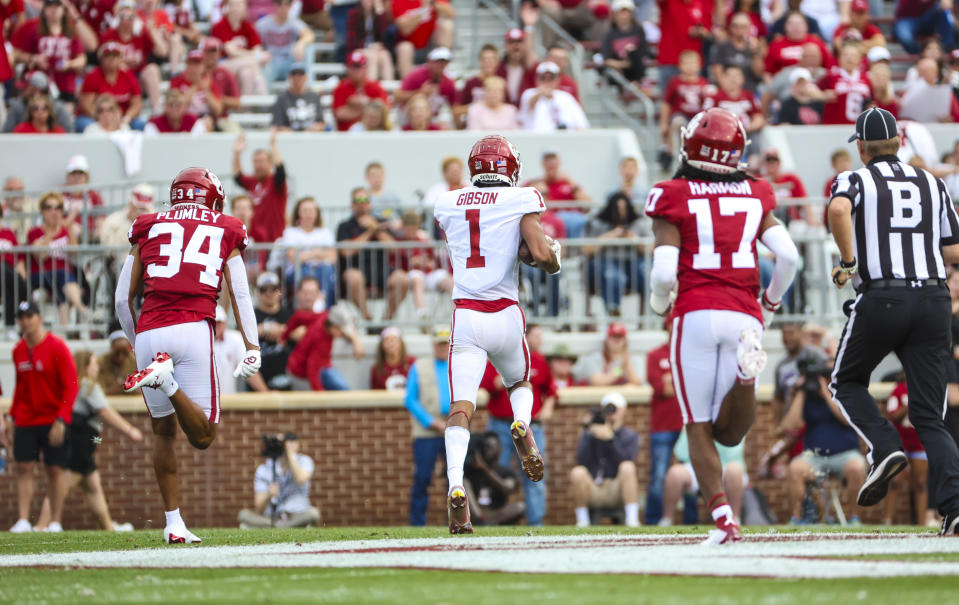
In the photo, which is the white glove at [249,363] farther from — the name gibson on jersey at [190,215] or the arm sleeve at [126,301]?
the name gibson on jersey at [190,215]

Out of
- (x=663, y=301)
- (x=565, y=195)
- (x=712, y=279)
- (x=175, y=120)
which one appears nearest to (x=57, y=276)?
(x=175, y=120)

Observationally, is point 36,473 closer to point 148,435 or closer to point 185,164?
point 148,435

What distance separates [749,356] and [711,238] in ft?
2.19

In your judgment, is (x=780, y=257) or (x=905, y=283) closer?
(x=780, y=257)

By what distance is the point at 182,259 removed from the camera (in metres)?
9.38

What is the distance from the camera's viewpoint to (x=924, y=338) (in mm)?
8703

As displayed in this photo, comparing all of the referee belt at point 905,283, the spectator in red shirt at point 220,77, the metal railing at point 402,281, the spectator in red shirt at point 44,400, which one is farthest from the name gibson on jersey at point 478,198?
the spectator in red shirt at point 220,77

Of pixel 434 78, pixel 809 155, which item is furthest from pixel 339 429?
pixel 809 155

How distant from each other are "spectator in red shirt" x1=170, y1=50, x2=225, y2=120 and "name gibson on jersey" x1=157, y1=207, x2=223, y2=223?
10.9m

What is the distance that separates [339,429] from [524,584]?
10059 millimetres

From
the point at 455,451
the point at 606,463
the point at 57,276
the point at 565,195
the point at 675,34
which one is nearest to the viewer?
the point at 455,451

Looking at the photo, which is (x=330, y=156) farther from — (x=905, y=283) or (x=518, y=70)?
(x=905, y=283)

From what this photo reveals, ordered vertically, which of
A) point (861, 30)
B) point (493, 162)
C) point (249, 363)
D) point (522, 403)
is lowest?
point (522, 403)

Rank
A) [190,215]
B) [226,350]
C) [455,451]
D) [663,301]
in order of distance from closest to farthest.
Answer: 1. [663,301]
2. [455,451]
3. [190,215]
4. [226,350]
